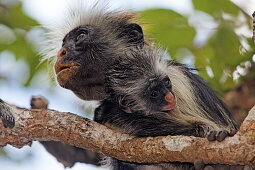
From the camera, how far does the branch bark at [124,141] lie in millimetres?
2988

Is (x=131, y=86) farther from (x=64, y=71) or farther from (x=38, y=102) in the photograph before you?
(x=38, y=102)

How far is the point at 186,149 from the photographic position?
10.4 feet

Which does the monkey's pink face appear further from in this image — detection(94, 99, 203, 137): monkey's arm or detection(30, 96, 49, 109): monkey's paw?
detection(30, 96, 49, 109): monkey's paw

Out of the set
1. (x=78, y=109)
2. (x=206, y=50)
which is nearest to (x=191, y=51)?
(x=206, y=50)

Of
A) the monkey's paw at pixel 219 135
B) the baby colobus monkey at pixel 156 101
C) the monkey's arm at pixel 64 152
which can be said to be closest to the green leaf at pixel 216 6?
the baby colobus monkey at pixel 156 101

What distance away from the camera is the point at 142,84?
386cm

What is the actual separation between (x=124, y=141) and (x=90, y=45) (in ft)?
3.87

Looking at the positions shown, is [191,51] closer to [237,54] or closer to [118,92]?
[237,54]

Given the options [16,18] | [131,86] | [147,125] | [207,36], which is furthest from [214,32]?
[16,18]

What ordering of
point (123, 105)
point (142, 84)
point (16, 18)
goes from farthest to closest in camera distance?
point (16, 18), point (123, 105), point (142, 84)

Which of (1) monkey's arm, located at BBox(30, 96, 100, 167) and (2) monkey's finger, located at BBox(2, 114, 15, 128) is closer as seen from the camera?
(2) monkey's finger, located at BBox(2, 114, 15, 128)

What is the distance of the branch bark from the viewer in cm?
299

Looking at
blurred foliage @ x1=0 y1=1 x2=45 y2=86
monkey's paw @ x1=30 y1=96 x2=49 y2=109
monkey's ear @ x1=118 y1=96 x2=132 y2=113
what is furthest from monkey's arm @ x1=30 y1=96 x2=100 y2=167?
monkey's ear @ x1=118 y1=96 x2=132 y2=113

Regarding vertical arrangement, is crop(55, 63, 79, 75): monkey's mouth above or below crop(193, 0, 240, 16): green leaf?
below
